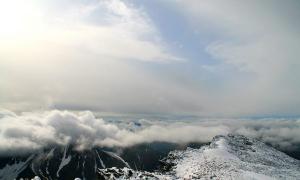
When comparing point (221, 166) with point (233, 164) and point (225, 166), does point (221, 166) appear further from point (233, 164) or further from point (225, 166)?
point (233, 164)

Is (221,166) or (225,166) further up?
(225,166)

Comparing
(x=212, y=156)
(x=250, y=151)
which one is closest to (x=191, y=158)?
(x=212, y=156)

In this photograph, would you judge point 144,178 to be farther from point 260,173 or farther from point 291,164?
point 291,164

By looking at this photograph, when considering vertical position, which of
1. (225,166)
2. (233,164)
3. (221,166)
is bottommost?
(221,166)

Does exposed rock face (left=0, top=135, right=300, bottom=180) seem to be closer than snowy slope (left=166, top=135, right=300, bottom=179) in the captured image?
Yes

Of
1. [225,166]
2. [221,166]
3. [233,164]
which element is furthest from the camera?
[233,164]

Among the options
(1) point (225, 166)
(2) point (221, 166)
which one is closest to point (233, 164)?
(1) point (225, 166)

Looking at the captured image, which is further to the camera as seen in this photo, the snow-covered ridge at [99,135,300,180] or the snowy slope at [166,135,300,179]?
the snowy slope at [166,135,300,179]

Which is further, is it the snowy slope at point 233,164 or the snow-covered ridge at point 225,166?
the snowy slope at point 233,164
